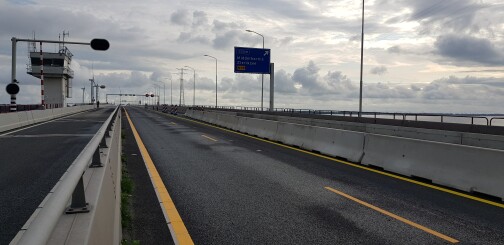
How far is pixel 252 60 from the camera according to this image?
155ft

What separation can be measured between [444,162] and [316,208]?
4.07 metres

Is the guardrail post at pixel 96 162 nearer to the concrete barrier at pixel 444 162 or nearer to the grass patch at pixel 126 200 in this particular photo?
the grass patch at pixel 126 200

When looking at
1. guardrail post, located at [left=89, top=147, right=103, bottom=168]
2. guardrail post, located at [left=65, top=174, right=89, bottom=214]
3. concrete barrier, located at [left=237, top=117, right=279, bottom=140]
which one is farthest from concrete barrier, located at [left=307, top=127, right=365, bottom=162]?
guardrail post, located at [left=65, top=174, right=89, bottom=214]

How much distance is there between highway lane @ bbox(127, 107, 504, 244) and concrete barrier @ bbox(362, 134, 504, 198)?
2.17 ft

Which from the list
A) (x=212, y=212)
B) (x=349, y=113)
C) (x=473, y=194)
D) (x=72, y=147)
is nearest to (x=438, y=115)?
(x=349, y=113)

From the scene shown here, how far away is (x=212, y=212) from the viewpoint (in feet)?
21.5

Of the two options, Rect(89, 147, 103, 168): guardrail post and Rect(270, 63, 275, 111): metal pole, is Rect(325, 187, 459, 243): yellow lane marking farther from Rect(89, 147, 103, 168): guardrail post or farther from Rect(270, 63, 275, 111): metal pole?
Rect(270, 63, 275, 111): metal pole

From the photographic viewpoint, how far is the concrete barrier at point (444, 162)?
26.5 ft

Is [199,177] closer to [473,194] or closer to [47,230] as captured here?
[473,194]

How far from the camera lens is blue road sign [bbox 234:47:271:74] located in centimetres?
4675

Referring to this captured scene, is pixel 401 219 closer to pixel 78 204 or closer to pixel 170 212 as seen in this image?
pixel 170 212

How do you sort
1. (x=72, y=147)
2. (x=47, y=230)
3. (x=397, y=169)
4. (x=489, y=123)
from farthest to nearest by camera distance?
(x=489, y=123) → (x=72, y=147) → (x=397, y=169) → (x=47, y=230)

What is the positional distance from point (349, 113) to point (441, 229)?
38.3 metres

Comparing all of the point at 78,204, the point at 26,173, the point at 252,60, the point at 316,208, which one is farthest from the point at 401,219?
the point at 252,60
